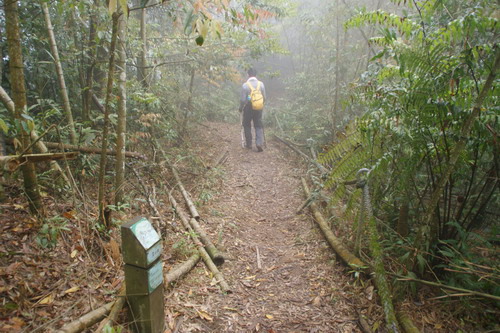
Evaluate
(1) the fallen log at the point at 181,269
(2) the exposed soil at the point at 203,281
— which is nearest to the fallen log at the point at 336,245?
(2) the exposed soil at the point at 203,281

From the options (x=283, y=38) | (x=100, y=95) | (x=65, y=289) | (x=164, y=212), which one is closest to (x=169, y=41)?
(x=100, y=95)

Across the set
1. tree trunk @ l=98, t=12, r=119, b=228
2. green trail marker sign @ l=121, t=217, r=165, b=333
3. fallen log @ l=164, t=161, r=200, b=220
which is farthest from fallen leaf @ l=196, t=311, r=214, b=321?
fallen log @ l=164, t=161, r=200, b=220

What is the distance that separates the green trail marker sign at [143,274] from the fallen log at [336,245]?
237 centimetres

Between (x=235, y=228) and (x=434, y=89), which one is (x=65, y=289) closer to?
(x=235, y=228)

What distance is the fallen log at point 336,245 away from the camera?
139 inches

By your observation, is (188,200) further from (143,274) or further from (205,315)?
(143,274)

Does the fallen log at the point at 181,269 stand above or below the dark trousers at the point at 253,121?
below

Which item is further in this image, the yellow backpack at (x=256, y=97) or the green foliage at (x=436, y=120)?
the yellow backpack at (x=256, y=97)

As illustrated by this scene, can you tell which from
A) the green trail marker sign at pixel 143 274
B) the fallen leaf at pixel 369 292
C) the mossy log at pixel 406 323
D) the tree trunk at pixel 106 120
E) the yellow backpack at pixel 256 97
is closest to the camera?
the green trail marker sign at pixel 143 274

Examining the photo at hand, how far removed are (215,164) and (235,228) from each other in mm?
3259

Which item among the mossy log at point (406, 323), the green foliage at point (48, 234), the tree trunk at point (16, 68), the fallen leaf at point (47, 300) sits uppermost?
the tree trunk at point (16, 68)

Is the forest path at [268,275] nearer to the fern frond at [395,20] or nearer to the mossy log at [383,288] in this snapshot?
the mossy log at [383,288]

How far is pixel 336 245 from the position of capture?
13.7ft

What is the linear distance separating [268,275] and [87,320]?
237 cm
